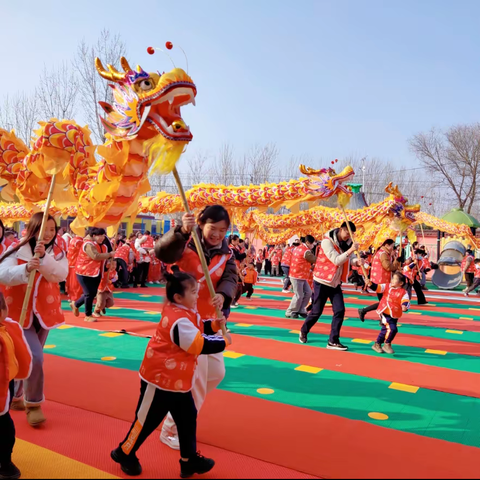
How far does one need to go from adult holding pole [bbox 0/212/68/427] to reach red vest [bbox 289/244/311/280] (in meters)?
5.32

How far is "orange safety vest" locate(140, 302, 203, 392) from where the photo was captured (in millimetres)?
2426

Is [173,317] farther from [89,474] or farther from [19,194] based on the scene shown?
[19,194]

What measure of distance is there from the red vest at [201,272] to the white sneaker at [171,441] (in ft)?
2.44

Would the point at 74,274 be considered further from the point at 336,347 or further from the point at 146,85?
the point at 146,85

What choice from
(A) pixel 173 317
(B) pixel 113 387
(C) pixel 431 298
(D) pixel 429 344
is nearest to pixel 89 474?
(A) pixel 173 317

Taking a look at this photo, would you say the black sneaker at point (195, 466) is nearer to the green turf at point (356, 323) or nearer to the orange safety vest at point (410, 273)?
the green turf at point (356, 323)

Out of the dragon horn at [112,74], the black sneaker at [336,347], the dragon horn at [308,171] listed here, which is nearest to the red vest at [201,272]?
the dragon horn at [112,74]

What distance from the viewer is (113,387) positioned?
4012 millimetres

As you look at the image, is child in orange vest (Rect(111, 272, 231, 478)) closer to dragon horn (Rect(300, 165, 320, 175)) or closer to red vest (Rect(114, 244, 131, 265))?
dragon horn (Rect(300, 165, 320, 175))

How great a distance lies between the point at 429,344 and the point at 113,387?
14.4ft

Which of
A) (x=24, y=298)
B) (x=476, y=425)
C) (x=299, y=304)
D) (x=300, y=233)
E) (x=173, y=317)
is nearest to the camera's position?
(x=173, y=317)

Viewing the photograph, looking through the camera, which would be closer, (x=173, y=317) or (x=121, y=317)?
(x=173, y=317)

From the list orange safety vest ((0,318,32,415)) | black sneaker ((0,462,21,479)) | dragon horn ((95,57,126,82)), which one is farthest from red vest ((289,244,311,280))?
black sneaker ((0,462,21,479))

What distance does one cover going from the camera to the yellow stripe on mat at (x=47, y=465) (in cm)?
248
